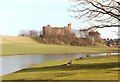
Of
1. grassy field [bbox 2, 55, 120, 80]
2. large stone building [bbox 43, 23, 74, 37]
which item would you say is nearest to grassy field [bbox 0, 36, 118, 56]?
large stone building [bbox 43, 23, 74, 37]

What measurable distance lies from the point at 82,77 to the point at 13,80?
510 cm

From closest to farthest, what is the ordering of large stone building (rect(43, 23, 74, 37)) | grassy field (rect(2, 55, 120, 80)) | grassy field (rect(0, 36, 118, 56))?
1. grassy field (rect(2, 55, 120, 80))
2. grassy field (rect(0, 36, 118, 56))
3. large stone building (rect(43, 23, 74, 37))

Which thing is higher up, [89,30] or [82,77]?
[89,30]

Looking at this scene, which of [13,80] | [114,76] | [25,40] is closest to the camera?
[114,76]

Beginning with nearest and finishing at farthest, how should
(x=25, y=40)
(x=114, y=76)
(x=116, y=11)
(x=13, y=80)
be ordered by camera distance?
1. (x=114, y=76)
2. (x=116, y=11)
3. (x=13, y=80)
4. (x=25, y=40)

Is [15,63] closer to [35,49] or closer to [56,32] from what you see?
[35,49]

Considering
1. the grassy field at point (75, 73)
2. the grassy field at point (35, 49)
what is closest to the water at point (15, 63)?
the grassy field at point (75, 73)

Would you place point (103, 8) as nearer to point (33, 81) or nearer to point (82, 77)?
point (82, 77)

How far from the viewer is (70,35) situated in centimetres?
12231

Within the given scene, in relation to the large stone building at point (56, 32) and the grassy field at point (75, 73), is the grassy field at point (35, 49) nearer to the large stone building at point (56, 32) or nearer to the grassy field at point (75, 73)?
the large stone building at point (56, 32)

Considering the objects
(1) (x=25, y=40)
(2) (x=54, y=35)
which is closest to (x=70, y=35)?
(2) (x=54, y=35)

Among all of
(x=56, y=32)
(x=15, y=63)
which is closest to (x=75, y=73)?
(x=15, y=63)

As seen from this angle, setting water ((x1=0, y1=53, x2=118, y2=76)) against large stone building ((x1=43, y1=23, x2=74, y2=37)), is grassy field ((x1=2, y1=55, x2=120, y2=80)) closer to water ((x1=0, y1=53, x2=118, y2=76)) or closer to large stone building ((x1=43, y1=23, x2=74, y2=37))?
water ((x1=0, y1=53, x2=118, y2=76))

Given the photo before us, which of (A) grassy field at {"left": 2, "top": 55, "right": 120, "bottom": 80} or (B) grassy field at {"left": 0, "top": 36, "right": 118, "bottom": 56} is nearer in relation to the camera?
(A) grassy field at {"left": 2, "top": 55, "right": 120, "bottom": 80}
